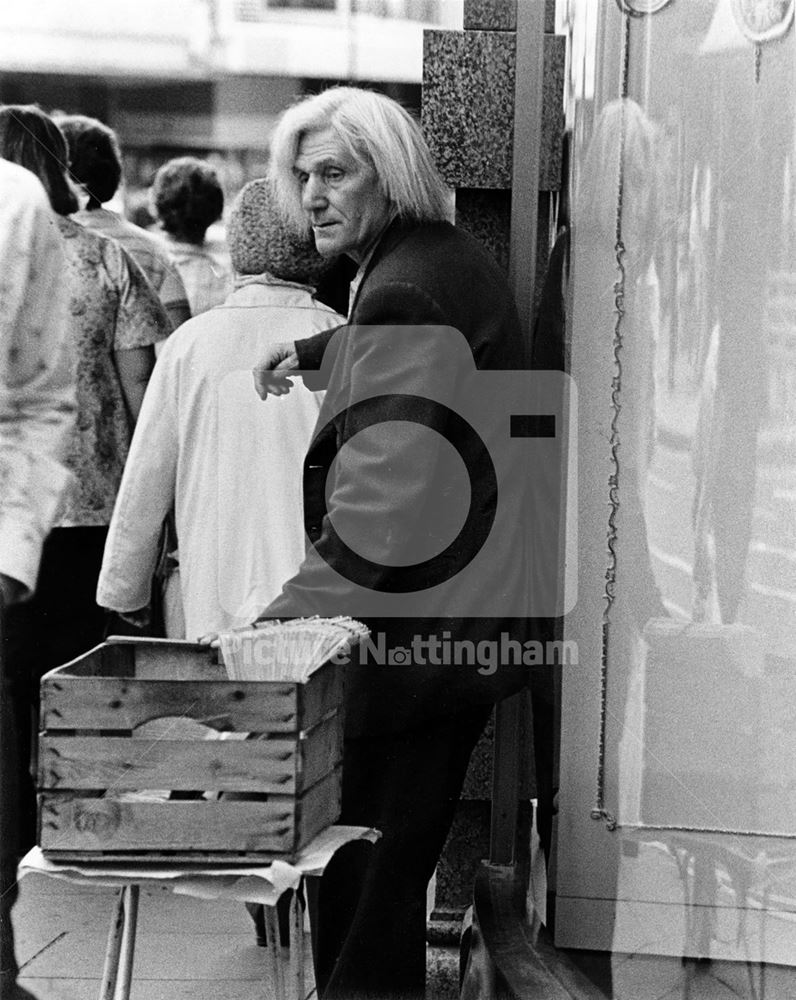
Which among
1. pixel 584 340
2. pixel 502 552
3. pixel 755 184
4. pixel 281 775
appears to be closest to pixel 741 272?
pixel 755 184

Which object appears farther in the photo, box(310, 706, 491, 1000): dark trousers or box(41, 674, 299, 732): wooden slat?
box(310, 706, 491, 1000): dark trousers

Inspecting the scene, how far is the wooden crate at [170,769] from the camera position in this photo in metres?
2.55

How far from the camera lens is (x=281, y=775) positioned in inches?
101

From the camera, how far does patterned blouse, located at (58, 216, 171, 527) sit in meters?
3.87

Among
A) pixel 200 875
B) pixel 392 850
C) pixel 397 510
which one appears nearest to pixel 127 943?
pixel 200 875

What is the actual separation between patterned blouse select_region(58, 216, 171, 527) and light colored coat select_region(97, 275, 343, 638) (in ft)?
0.24

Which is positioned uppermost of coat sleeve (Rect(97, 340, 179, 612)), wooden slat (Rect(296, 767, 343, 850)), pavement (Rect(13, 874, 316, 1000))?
coat sleeve (Rect(97, 340, 179, 612))

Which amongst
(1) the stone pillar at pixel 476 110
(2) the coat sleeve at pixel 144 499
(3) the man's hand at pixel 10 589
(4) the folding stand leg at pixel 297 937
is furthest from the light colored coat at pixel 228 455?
(4) the folding stand leg at pixel 297 937

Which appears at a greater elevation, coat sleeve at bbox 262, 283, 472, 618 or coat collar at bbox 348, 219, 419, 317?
coat collar at bbox 348, 219, 419, 317

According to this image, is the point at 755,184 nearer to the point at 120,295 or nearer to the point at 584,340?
the point at 584,340

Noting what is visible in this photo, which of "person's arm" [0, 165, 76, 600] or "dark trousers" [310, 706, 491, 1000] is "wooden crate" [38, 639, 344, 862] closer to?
"dark trousers" [310, 706, 491, 1000]

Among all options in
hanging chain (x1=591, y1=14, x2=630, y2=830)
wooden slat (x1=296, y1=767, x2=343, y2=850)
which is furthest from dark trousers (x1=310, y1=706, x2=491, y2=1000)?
wooden slat (x1=296, y1=767, x2=343, y2=850)

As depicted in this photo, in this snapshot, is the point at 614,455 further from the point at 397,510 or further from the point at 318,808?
the point at 318,808

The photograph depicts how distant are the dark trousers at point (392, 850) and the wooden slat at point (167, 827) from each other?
2.26ft
